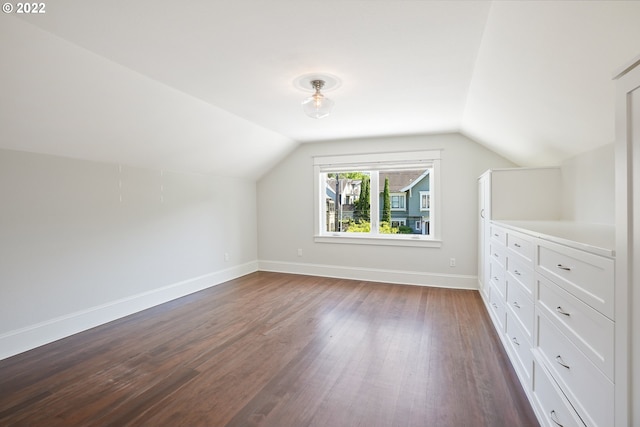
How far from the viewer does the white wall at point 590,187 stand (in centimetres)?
223

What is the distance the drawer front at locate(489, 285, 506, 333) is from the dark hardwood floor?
14 centimetres

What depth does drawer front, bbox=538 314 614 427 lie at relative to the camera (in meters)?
1.08

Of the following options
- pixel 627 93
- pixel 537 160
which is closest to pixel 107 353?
pixel 627 93

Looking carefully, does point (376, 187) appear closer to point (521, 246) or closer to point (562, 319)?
point (521, 246)

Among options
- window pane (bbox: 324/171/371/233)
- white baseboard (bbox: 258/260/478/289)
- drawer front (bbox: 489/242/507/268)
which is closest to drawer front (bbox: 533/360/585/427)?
drawer front (bbox: 489/242/507/268)

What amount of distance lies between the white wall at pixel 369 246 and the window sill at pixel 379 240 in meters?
0.08

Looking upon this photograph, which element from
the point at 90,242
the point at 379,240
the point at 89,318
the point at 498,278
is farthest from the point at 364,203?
the point at 89,318

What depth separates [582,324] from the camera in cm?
127

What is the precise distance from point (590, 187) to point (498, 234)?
2.59 ft

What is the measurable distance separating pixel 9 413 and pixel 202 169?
3.24 metres

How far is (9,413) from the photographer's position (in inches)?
73.4

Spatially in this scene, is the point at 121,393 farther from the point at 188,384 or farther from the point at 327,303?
the point at 327,303

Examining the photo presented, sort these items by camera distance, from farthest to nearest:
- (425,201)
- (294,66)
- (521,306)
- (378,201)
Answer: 1. (378,201)
2. (425,201)
3. (294,66)
4. (521,306)

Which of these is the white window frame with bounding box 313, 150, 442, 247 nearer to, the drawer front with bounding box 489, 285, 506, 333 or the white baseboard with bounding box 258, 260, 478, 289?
the white baseboard with bounding box 258, 260, 478, 289
